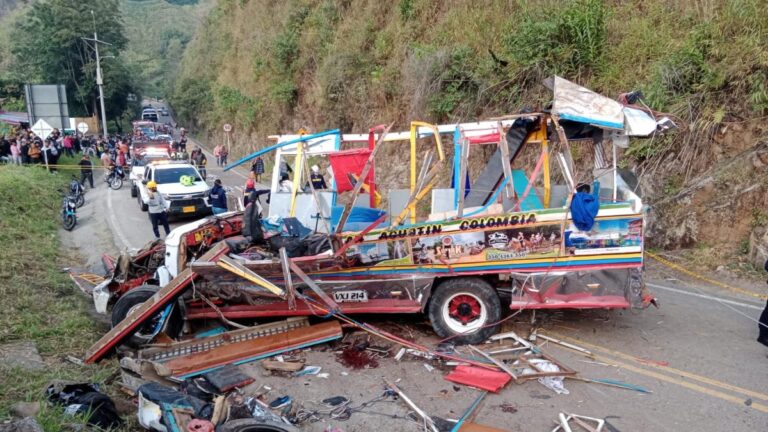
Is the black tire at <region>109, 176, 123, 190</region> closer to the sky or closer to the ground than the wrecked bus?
closer to the sky

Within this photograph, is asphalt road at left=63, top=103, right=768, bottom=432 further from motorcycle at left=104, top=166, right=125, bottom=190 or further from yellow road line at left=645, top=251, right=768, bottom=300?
motorcycle at left=104, top=166, right=125, bottom=190

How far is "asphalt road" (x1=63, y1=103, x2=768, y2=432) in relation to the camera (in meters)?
4.63

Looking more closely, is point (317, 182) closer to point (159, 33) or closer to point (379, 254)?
point (379, 254)

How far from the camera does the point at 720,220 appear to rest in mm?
9258

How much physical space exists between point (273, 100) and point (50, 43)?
33067mm

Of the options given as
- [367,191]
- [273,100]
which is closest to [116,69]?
[273,100]

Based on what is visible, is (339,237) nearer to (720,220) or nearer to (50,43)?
(720,220)

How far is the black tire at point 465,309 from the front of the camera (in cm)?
618

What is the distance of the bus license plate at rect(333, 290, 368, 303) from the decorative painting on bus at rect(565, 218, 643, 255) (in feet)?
8.13

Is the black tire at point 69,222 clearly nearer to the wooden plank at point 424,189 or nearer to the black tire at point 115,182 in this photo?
the black tire at point 115,182

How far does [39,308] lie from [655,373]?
25.5 ft

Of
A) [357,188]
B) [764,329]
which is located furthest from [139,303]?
[764,329]

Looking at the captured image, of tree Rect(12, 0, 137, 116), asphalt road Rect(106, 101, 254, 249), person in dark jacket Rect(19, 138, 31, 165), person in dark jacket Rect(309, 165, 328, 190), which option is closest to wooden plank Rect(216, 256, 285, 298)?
person in dark jacket Rect(309, 165, 328, 190)

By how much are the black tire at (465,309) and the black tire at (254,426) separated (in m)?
2.59
